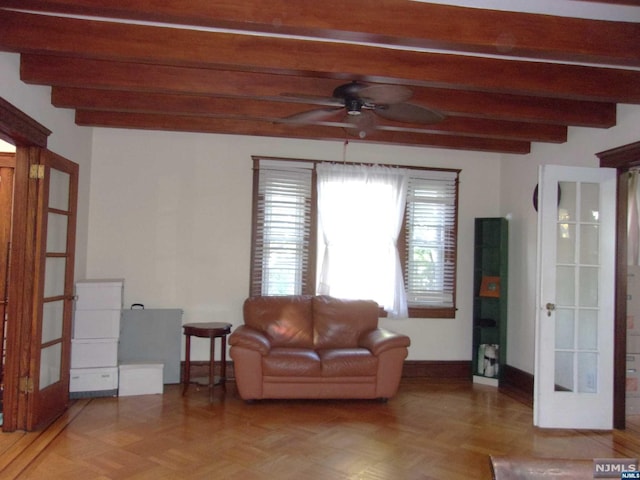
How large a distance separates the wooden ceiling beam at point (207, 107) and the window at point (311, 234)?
122 centimetres

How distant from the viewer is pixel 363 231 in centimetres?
582

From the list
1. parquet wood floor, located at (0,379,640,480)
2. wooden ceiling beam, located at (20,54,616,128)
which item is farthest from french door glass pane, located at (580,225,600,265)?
parquet wood floor, located at (0,379,640,480)

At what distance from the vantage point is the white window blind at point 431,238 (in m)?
6.00

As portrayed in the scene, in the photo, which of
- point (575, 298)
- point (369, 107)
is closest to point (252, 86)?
point (369, 107)

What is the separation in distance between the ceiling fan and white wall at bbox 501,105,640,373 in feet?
7.43

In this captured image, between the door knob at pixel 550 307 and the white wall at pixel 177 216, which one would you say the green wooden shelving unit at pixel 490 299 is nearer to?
the door knob at pixel 550 307

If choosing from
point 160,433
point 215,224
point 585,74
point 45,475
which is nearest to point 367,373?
point 160,433

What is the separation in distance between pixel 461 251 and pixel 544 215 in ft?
6.15

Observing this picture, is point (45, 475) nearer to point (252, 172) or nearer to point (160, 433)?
point (160, 433)

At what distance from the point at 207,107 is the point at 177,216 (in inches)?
61.2

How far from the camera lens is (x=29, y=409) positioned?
386cm

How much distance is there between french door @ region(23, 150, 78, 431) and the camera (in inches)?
153

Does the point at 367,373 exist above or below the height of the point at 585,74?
below

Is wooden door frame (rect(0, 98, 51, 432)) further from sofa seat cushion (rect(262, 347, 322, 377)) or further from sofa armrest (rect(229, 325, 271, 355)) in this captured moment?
sofa seat cushion (rect(262, 347, 322, 377))
